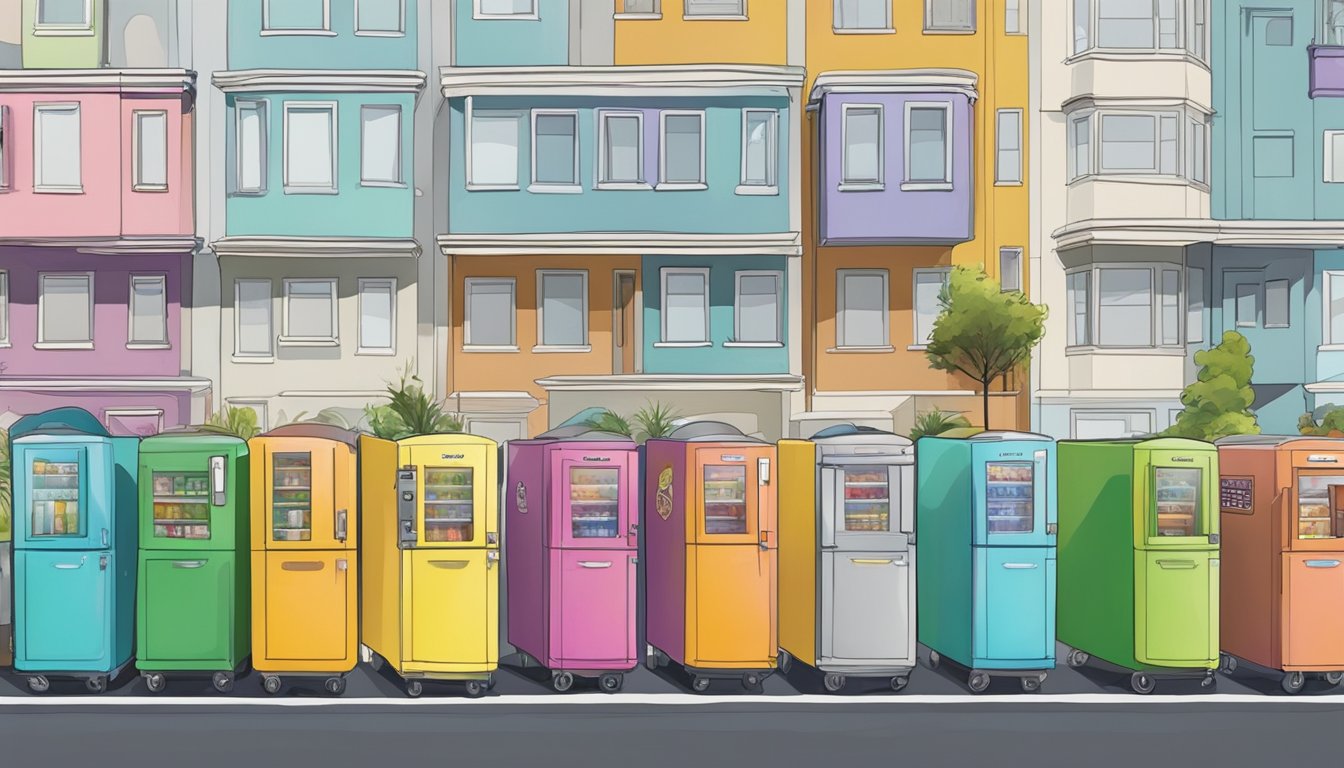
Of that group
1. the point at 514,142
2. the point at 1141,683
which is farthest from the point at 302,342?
the point at 1141,683

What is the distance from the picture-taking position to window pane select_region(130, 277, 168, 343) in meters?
20.4

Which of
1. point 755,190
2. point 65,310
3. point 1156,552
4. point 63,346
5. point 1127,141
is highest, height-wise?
point 1127,141

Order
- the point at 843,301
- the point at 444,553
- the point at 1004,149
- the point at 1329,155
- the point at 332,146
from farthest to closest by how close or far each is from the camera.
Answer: the point at 1329,155 < the point at 1004,149 < the point at 843,301 < the point at 332,146 < the point at 444,553

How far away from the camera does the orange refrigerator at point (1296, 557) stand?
10.2m

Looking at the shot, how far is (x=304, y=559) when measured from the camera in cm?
1005

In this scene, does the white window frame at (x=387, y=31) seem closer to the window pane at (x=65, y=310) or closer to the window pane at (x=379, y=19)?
the window pane at (x=379, y=19)

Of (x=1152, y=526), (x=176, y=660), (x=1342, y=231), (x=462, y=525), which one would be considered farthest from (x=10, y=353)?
(x=1342, y=231)

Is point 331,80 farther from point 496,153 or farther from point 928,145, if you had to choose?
point 928,145

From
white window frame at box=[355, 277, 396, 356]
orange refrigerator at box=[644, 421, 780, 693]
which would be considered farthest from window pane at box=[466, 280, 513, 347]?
orange refrigerator at box=[644, 421, 780, 693]

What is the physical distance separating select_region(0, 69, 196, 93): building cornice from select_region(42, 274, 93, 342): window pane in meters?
3.22

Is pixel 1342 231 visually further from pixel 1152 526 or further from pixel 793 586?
pixel 793 586

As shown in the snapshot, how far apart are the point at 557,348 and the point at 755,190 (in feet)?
14.4

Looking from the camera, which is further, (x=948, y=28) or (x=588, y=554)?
(x=948, y=28)

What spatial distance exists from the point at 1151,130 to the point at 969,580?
13.9 metres
